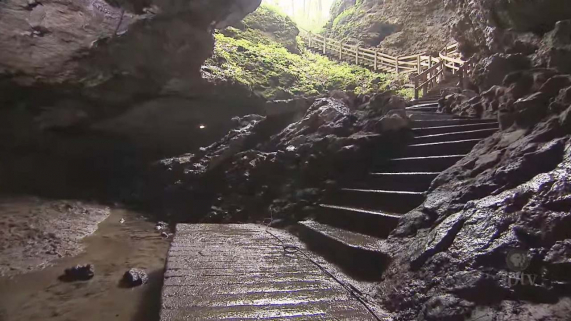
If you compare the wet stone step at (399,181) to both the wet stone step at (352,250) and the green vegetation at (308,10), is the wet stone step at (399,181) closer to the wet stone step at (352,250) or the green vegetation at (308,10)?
the wet stone step at (352,250)

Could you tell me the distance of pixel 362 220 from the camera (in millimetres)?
4043

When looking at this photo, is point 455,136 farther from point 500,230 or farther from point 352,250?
point 500,230

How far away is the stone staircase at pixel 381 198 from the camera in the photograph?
10.8 feet

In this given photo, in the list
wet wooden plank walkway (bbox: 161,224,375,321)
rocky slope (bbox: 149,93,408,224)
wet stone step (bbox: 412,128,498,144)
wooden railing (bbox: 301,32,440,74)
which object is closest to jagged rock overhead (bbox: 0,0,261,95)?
rocky slope (bbox: 149,93,408,224)

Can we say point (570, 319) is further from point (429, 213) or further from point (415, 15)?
point (415, 15)

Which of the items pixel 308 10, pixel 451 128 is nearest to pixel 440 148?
pixel 451 128

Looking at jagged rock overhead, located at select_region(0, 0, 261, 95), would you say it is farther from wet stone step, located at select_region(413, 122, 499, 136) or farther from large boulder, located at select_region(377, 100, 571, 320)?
large boulder, located at select_region(377, 100, 571, 320)

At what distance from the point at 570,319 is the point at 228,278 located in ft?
7.94

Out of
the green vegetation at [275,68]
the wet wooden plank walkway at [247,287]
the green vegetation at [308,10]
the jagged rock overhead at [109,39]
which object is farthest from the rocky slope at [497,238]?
the green vegetation at [308,10]

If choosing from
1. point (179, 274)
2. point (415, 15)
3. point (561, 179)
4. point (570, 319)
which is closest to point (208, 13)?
point (179, 274)

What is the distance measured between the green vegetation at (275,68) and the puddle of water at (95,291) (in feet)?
21.9

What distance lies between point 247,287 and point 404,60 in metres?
17.9

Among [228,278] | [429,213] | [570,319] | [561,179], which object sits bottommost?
[228,278]

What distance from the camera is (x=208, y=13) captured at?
25.5 feet
